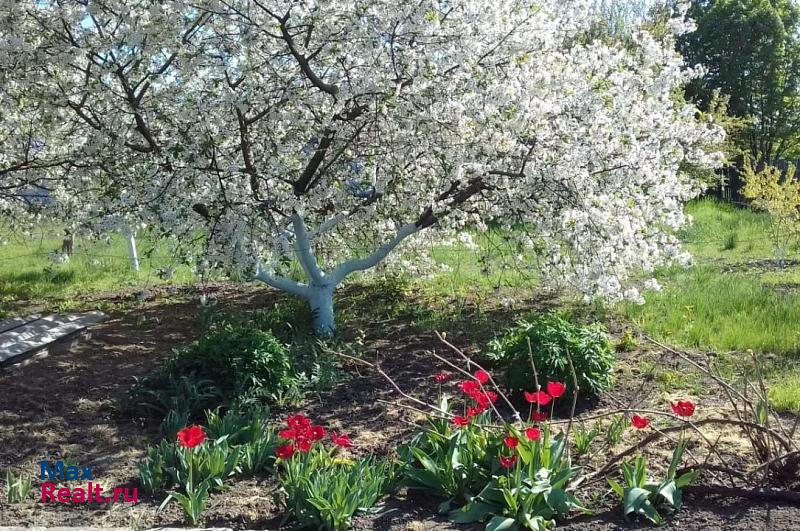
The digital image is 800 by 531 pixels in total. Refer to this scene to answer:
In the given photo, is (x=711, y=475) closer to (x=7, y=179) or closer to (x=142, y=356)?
(x=142, y=356)

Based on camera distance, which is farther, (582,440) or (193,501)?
(582,440)

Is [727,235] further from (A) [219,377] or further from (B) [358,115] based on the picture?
(A) [219,377]

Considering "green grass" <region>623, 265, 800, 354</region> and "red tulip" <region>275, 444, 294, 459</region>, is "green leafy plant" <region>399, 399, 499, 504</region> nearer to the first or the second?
"red tulip" <region>275, 444, 294, 459</region>

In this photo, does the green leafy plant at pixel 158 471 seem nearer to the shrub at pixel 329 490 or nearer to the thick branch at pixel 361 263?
the shrub at pixel 329 490

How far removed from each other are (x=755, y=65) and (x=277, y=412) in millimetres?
19557

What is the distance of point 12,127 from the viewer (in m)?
6.51

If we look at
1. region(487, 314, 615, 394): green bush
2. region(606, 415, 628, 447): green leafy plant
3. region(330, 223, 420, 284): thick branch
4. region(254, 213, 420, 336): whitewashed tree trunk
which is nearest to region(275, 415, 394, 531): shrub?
region(606, 415, 628, 447): green leafy plant

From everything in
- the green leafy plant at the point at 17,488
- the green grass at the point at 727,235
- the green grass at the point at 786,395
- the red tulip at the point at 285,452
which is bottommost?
the green grass at the point at 786,395

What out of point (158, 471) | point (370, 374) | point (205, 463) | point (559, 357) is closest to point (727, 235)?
point (559, 357)

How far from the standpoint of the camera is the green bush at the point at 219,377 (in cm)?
455

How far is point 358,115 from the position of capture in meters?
5.45

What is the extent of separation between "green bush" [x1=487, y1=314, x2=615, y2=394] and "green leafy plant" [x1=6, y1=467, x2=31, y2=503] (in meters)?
2.74
